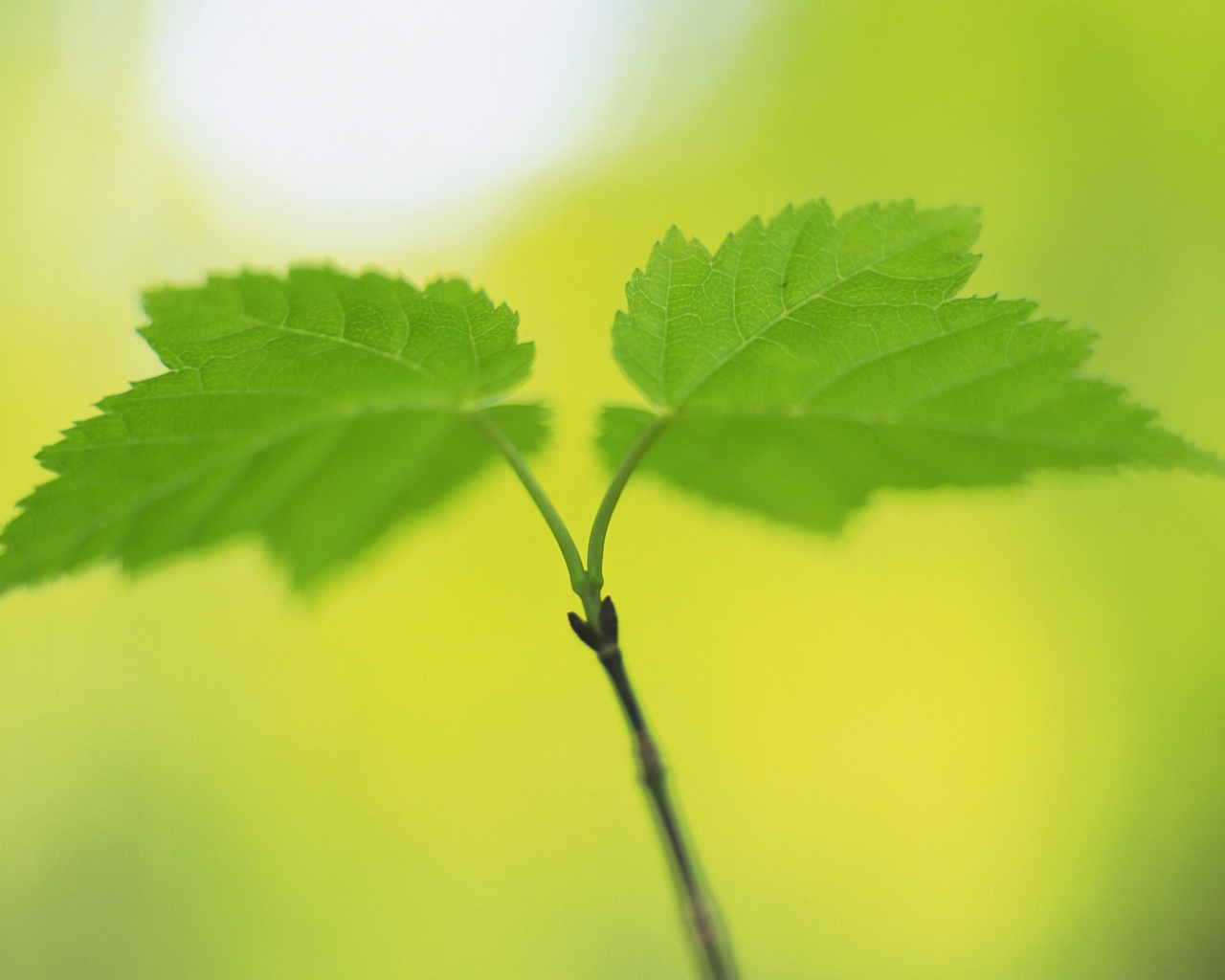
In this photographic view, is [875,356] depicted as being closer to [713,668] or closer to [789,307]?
[789,307]

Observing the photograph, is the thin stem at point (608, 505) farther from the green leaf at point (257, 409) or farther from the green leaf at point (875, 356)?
the green leaf at point (257, 409)

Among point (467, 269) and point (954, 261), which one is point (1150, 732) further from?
point (954, 261)

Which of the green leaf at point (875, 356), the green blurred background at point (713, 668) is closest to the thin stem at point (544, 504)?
the green leaf at point (875, 356)

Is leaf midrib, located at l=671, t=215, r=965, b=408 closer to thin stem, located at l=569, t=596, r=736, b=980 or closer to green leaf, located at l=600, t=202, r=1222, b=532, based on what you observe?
green leaf, located at l=600, t=202, r=1222, b=532

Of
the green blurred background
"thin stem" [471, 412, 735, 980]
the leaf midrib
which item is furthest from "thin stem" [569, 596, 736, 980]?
the green blurred background

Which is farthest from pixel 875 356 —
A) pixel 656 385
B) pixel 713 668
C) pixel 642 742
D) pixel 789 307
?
pixel 713 668

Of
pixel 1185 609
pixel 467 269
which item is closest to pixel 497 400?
pixel 467 269
